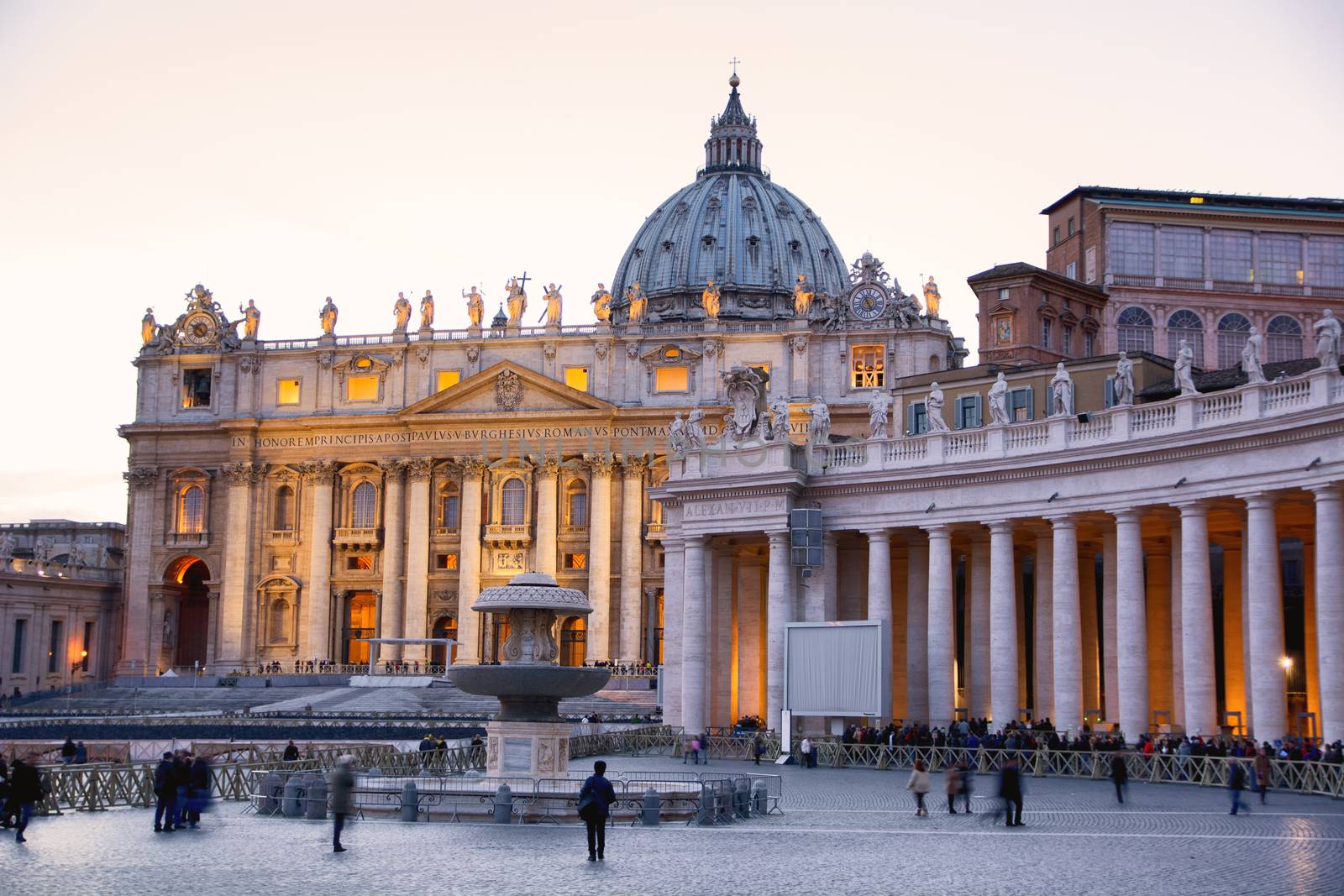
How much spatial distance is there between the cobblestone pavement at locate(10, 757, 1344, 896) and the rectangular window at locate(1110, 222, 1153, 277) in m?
54.3

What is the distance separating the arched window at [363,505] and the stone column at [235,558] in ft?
21.3

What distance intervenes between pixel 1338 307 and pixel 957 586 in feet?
101

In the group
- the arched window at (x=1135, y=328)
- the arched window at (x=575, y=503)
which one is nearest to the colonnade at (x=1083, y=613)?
the arched window at (x=1135, y=328)

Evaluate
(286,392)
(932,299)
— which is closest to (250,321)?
(286,392)

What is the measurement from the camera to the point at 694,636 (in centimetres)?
5294

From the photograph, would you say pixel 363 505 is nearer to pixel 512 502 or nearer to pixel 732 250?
pixel 512 502

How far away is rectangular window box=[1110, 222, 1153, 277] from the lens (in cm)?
8556

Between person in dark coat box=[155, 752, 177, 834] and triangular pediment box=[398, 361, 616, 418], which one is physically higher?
triangular pediment box=[398, 361, 616, 418]

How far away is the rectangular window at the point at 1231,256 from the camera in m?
85.4

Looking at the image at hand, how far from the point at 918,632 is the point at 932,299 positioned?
61.0m

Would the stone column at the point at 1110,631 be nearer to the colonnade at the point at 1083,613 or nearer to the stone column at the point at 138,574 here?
the colonnade at the point at 1083,613

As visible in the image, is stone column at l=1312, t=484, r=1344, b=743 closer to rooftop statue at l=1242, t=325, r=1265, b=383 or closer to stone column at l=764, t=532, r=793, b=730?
rooftop statue at l=1242, t=325, r=1265, b=383

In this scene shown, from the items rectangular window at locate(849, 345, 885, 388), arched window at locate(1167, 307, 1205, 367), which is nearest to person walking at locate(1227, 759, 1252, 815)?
arched window at locate(1167, 307, 1205, 367)

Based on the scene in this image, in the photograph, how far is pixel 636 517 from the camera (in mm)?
110812
